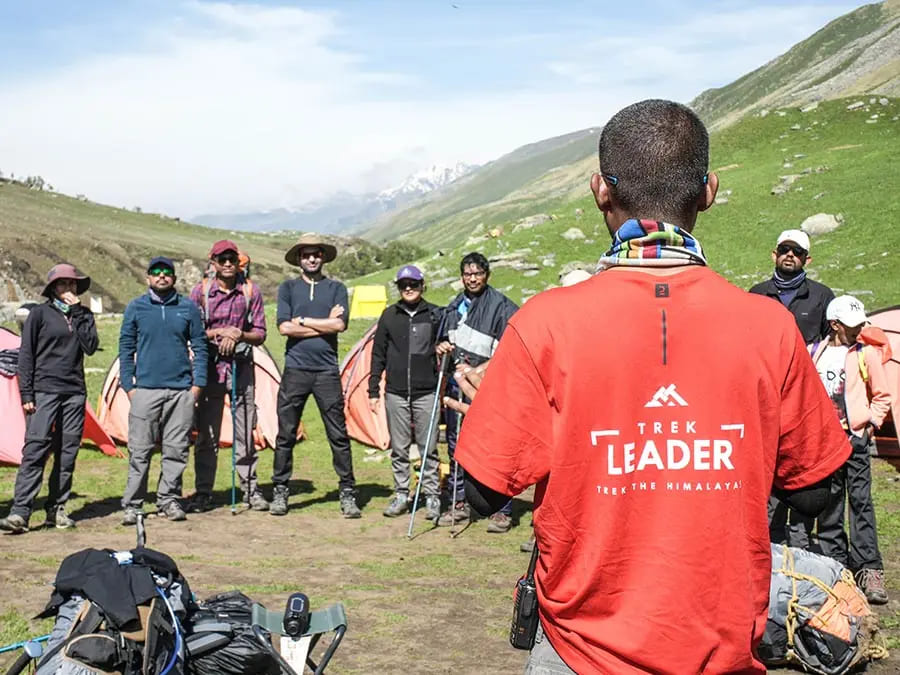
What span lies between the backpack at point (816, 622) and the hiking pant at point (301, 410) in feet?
15.8

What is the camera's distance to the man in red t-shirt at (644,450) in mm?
2189

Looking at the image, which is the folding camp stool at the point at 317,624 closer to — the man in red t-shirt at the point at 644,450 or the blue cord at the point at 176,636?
the blue cord at the point at 176,636

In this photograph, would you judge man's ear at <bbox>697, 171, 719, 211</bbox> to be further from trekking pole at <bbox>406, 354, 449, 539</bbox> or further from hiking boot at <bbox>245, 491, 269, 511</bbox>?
hiking boot at <bbox>245, 491, 269, 511</bbox>

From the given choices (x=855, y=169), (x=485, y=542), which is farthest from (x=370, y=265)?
(x=485, y=542)

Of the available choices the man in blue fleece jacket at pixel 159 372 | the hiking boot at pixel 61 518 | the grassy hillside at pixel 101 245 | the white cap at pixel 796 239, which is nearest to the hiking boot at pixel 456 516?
the man in blue fleece jacket at pixel 159 372

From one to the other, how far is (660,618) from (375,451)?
10.9 m

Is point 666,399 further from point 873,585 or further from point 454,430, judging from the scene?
point 454,430

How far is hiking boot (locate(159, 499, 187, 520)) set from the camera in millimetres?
9289

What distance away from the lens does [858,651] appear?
5668 millimetres

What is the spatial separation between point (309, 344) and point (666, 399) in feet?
24.6

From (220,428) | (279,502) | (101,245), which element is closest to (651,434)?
(279,502)

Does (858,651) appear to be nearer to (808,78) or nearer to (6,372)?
(6,372)

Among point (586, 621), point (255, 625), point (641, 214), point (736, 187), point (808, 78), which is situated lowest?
point (255, 625)

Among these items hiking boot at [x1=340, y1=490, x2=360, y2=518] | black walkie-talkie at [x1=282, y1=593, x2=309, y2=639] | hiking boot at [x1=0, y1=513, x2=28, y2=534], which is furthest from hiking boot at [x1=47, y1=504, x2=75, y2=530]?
black walkie-talkie at [x1=282, y1=593, x2=309, y2=639]
